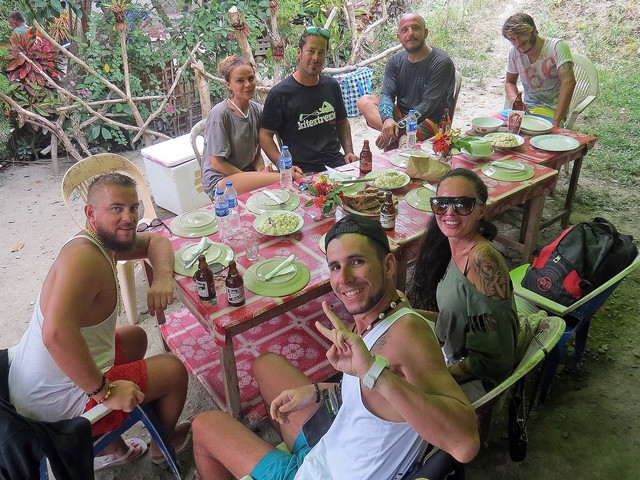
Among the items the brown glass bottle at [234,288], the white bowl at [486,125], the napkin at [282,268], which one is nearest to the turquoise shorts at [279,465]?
the brown glass bottle at [234,288]

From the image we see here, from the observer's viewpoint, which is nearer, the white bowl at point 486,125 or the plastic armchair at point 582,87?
the white bowl at point 486,125

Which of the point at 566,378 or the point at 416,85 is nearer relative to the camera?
the point at 566,378

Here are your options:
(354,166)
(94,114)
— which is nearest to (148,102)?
(94,114)

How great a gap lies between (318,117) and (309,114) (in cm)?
9

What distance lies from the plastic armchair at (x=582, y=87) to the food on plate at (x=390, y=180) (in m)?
2.63

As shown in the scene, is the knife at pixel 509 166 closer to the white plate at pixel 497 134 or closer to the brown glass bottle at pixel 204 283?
the white plate at pixel 497 134

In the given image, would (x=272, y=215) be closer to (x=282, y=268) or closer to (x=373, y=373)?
(x=282, y=268)

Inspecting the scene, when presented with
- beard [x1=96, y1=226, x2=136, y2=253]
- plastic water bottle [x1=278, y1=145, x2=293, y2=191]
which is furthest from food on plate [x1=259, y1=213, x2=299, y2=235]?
beard [x1=96, y1=226, x2=136, y2=253]

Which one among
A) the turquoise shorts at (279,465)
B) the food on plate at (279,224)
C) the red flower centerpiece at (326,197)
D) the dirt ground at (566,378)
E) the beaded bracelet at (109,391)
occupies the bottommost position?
the dirt ground at (566,378)

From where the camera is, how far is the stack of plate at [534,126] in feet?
13.6

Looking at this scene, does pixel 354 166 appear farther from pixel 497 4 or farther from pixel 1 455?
pixel 497 4

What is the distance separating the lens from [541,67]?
4.76 m

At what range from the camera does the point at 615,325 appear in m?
3.53

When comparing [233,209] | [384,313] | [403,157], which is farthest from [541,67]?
[384,313]
